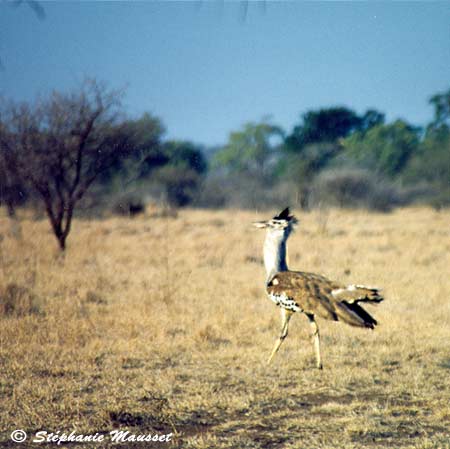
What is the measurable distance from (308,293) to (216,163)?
1236 inches

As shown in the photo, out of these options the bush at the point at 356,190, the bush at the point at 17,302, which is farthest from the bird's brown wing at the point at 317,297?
A: the bush at the point at 356,190

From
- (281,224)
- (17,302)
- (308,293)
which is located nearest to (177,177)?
(17,302)

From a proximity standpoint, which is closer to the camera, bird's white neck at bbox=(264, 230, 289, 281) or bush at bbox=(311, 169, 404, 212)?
bird's white neck at bbox=(264, 230, 289, 281)

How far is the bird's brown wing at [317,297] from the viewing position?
5176mm

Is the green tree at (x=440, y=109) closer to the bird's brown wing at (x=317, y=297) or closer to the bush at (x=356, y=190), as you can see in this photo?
the bush at (x=356, y=190)

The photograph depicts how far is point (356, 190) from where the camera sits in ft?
80.1

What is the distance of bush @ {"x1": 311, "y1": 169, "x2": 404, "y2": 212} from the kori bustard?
51.7ft

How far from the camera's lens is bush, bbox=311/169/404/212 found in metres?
22.9

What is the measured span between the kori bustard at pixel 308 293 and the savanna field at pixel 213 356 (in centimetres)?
52

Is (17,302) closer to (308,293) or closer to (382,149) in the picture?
(308,293)

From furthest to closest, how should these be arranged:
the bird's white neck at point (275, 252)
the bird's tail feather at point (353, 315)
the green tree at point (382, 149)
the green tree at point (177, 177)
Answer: the green tree at point (382, 149)
the green tree at point (177, 177)
the bird's white neck at point (275, 252)
the bird's tail feather at point (353, 315)

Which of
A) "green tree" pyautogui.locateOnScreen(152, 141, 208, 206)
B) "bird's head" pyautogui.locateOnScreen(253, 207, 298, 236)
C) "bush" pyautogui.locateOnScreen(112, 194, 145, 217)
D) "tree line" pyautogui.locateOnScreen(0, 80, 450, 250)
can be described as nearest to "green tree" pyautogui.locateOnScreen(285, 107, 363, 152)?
"tree line" pyautogui.locateOnScreen(0, 80, 450, 250)

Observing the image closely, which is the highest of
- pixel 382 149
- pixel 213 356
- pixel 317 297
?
pixel 382 149

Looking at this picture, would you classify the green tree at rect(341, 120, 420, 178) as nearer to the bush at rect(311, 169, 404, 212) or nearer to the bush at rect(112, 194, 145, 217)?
the bush at rect(311, 169, 404, 212)
